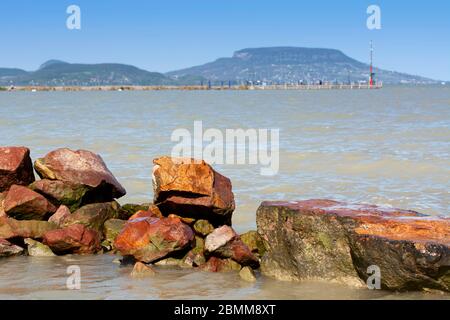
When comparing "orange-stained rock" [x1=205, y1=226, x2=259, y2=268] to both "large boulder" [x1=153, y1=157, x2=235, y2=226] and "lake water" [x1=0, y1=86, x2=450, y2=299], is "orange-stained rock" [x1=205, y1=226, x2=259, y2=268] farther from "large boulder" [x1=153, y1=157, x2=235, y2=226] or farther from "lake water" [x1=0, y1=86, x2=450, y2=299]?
"large boulder" [x1=153, y1=157, x2=235, y2=226]

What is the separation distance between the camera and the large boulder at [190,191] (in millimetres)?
10898

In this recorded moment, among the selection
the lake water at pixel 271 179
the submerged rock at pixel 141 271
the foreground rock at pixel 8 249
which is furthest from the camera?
the foreground rock at pixel 8 249

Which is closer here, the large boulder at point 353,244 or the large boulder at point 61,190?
the large boulder at point 353,244

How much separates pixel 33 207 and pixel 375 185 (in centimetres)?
1007

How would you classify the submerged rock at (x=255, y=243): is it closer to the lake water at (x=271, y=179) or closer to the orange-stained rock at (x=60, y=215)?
the lake water at (x=271, y=179)

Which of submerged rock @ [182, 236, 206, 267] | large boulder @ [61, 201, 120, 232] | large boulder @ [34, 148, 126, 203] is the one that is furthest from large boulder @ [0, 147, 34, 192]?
submerged rock @ [182, 236, 206, 267]

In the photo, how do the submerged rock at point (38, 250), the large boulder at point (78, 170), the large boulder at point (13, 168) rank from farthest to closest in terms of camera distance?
the large boulder at point (13, 168) < the large boulder at point (78, 170) < the submerged rock at point (38, 250)

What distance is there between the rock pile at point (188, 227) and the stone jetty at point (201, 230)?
0.02m

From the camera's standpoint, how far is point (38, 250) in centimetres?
1073

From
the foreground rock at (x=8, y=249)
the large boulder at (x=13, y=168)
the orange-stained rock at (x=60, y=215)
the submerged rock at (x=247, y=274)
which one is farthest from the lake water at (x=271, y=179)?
the large boulder at (x=13, y=168)

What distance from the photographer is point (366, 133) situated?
37938 mm

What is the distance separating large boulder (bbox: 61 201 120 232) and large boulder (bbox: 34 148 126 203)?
49 centimetres

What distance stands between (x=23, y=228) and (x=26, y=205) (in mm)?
509
